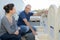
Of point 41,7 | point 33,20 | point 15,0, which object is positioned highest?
point 15,0

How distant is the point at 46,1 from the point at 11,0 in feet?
3.72

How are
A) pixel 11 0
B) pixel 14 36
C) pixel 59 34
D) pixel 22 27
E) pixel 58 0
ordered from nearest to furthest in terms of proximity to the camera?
1. pixel 59 34
2. pixel 14 36
3. pixel 22 27
4. pixel 11 0
5. pixel 58 0

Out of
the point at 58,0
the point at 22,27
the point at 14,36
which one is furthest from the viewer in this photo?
the point at 58,0

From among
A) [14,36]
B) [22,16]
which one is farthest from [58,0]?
[14,36]

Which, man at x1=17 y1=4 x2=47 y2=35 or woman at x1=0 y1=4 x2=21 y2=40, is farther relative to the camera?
man at x1=17 y1=4 x2=47 y2=35

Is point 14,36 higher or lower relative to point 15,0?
lower

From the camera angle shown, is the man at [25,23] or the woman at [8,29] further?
the man at [25,23]

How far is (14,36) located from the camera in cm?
323

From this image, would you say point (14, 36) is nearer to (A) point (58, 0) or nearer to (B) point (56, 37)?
(B) point (56, 37)

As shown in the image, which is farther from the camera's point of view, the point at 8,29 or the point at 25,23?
the point at 25,23

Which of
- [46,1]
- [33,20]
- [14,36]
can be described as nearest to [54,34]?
[14,36]

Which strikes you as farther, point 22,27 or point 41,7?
point 41,7

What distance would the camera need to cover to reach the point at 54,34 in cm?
224

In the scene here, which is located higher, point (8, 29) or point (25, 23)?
point (8, 29)
